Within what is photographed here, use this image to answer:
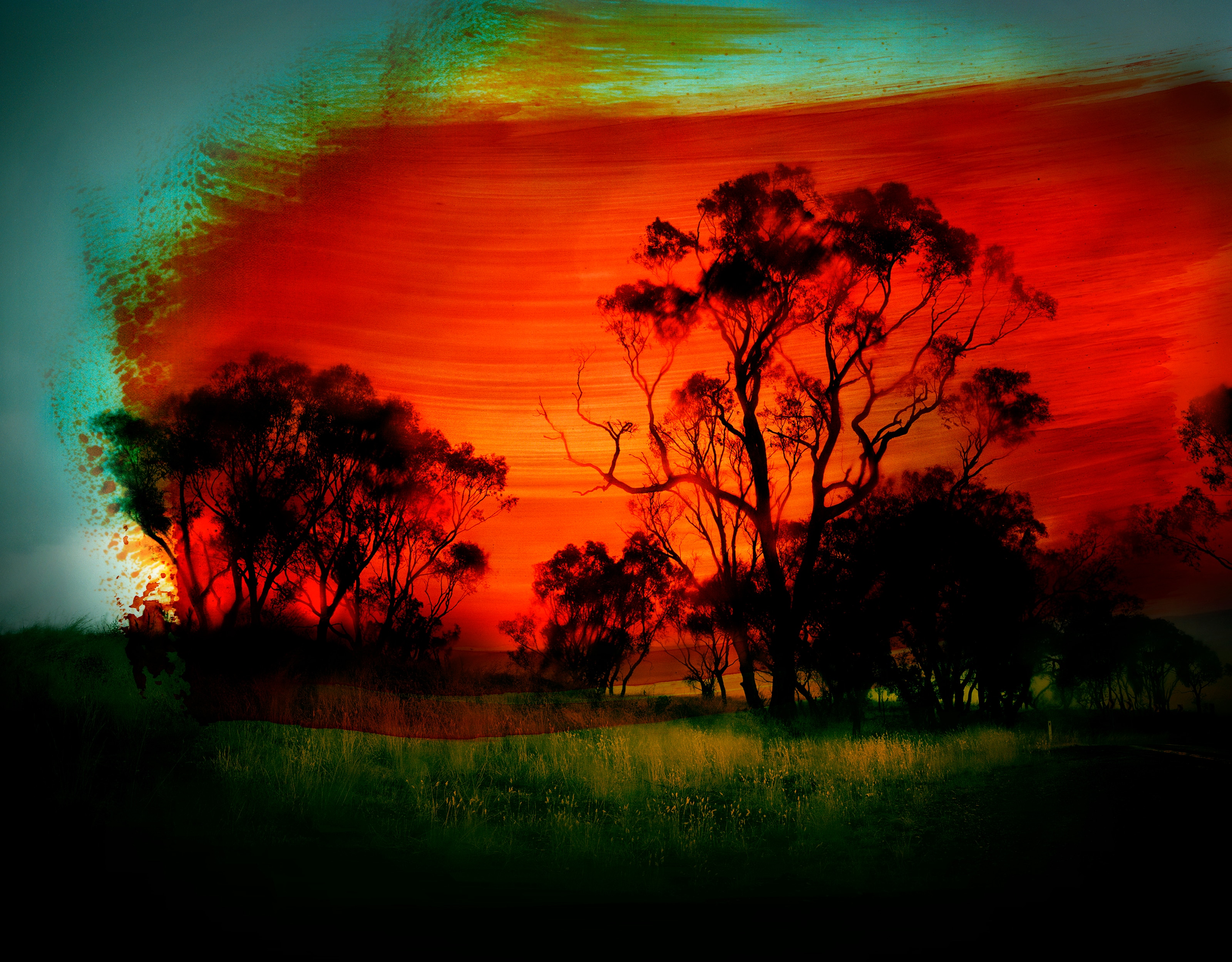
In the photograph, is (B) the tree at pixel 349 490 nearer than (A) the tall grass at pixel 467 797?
No

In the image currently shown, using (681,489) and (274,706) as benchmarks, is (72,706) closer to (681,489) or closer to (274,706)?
(274,706)

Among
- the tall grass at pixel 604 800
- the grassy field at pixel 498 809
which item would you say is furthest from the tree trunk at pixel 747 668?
the grassy field at pixel 498 809

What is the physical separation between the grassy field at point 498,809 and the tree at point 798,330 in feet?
12.9

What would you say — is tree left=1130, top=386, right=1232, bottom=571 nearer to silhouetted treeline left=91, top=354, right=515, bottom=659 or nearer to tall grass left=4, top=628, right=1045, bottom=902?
tall grass left=4, top=628, right=1045, bottom=902

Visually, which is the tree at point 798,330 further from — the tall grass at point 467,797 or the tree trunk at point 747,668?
the tall grass at point 467,797

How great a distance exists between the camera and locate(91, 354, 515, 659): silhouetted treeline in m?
7.92

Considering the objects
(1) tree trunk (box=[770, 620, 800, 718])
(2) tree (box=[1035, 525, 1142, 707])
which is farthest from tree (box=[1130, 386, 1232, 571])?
(1) tree trunk (box=[770, 620, 800, 718])

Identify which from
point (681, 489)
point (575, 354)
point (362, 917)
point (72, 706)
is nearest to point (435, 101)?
point (575, 354)

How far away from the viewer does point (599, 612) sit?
1189 centimetres

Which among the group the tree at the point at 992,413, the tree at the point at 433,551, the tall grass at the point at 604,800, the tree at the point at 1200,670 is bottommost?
the tall grass at the point at 604,800

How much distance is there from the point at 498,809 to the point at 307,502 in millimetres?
5389

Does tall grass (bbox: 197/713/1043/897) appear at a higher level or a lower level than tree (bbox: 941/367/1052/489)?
lower

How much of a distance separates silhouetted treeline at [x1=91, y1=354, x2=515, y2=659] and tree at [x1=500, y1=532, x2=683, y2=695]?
1.28 meters

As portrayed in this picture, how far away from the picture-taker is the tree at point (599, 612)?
9711 millimetres
